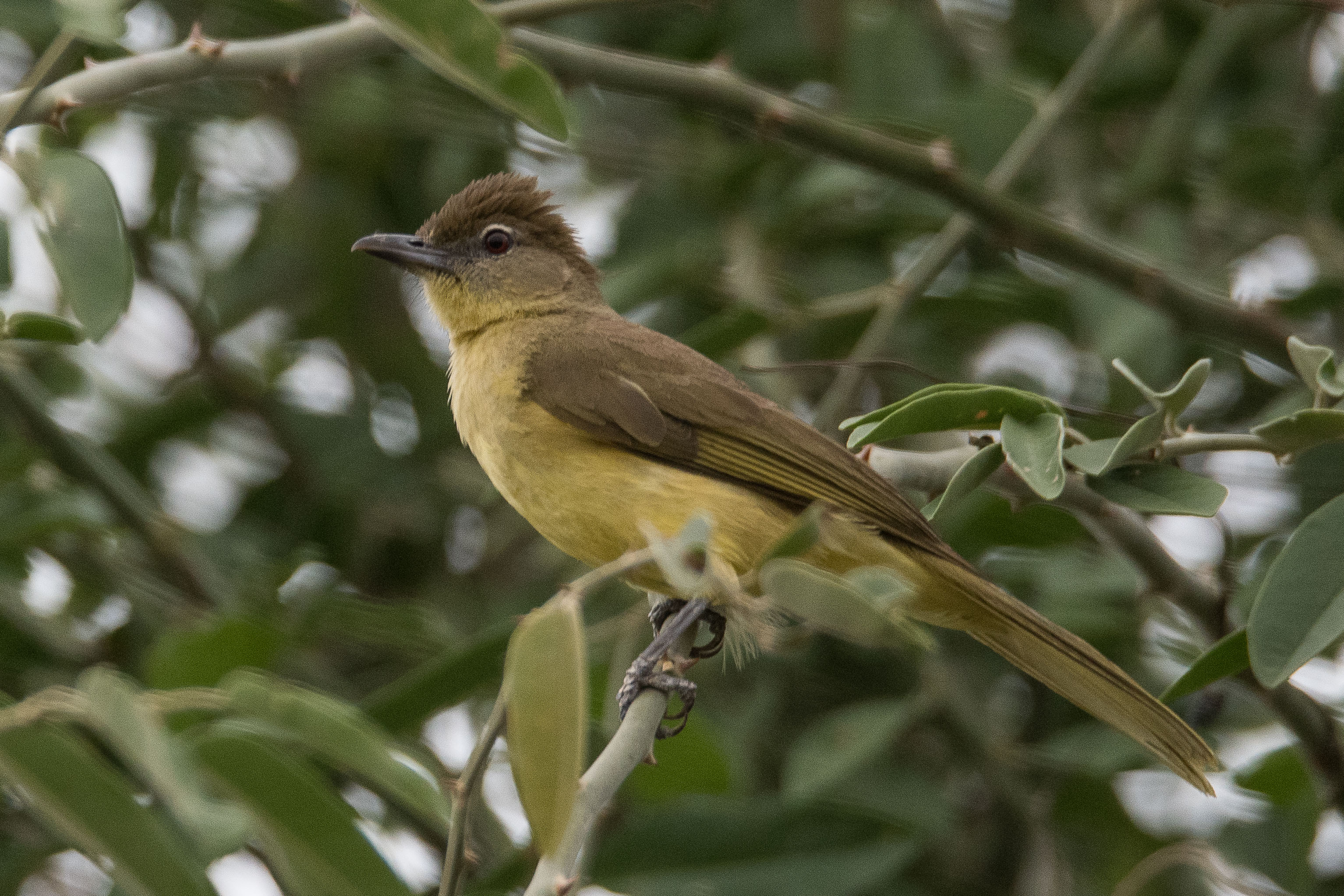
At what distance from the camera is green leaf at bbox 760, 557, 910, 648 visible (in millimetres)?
1828

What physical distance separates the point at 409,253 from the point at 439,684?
58.6 inches

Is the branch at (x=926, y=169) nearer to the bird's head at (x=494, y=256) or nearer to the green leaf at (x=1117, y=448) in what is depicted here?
the bird's head at (x=494, y=256)

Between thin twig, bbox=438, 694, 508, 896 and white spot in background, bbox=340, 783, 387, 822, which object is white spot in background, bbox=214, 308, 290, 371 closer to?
white spot in background, bbox=340, 783, 387, 822

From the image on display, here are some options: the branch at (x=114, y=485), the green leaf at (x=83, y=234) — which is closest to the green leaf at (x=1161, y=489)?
the green leaf at (x=83, y=234)

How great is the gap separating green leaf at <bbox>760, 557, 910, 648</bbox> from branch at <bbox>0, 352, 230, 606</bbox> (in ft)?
8.22

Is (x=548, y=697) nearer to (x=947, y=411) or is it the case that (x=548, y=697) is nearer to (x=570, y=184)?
(x=947, y=411)

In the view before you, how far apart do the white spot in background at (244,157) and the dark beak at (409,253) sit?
44.5 inches

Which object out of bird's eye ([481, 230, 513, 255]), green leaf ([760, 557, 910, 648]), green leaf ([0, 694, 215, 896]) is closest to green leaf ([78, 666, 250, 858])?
green leaf ([0, 694, 215, 896])

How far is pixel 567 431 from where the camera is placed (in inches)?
144

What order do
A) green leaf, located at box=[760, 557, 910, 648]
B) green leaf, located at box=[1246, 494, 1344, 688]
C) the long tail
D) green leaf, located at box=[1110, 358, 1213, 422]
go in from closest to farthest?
green leaf, located at box=[760, 557, 910, 648]
green leaf, located at box=[1246, 494, 1344, 688]
green leaf, located at box=[1110, 358, 1213, 422]
the long tail

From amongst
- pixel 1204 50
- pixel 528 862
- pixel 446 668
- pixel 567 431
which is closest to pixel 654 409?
pixel 567 431

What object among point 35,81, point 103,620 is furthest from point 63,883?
point 35,81

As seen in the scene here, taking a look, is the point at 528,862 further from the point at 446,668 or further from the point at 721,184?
the point at 721,184

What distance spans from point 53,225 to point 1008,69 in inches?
143
